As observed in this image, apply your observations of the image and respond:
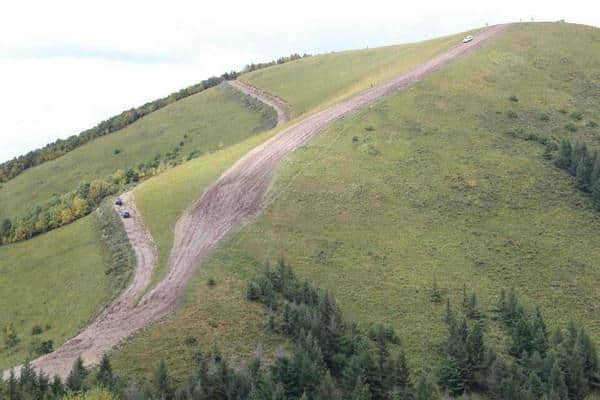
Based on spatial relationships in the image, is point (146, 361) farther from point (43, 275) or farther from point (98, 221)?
point (98, 221)

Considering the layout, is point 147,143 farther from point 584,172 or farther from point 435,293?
point 435,293

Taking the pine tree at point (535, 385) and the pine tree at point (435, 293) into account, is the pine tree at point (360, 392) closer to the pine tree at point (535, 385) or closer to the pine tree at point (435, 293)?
the pine tree at point (535, 385)

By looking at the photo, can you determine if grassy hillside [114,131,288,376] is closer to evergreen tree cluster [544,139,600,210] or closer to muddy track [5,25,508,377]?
muddy track [5,25,508,377]

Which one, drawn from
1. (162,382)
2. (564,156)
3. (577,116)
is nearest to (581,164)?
(564,156)

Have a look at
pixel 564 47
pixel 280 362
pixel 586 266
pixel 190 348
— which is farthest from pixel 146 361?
pixel 564 47

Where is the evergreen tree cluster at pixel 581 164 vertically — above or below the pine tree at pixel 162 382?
below

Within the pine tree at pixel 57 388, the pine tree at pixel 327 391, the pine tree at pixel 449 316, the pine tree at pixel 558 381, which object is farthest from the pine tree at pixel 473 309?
the pine tree at pixel 57 388
